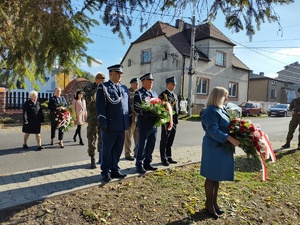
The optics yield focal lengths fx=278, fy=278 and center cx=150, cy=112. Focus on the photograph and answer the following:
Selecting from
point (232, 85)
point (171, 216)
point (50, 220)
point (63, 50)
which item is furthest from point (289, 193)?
point (232, 85)

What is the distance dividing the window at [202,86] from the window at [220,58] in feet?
8.65

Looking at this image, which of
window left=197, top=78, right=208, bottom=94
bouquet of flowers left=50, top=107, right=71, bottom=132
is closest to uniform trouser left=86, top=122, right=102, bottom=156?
bouquet of flowers left=50, top=107, right=71, bottom=132

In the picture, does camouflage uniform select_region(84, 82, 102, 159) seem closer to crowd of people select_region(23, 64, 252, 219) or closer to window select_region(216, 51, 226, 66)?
crowd of people select_region(23, 64, 252, 219)

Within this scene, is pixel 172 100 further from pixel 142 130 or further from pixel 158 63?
pixel 158 63

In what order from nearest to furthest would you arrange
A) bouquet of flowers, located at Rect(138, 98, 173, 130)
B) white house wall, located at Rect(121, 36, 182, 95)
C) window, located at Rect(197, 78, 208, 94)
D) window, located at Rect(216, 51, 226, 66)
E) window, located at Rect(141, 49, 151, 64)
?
bouquet of flowers, located at Rect(138, 98, 173, 130), white house wall, located at Rect(121, 36, 182, 95), window, located at Rect(197, 78, 208, 94), window, located at Rect(216, 51, 226, 66), window, located at Rect(141, 49, 151, 64)

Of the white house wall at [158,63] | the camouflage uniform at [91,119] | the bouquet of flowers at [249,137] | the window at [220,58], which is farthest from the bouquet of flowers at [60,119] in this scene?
the window at [220,58]

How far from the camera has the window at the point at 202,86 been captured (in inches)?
1145

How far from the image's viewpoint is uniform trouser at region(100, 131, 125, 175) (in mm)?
4844

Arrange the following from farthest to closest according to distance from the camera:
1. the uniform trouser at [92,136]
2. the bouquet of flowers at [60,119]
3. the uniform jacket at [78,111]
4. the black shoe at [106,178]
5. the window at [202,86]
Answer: the window at [202,86] < the uniform jacket at [78,111] < the bouquet of flowers at [60,119] < the uniform trouser at [92,136] < the black shoe at [106,178]

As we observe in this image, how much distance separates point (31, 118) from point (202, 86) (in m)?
23.5

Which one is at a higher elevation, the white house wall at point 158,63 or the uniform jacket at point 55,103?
the white house wall at point 158,63

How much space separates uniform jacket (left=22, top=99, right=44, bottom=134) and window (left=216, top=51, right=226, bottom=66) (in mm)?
25200

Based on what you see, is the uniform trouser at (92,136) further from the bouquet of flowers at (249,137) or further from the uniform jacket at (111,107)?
the bouquet of flowers at (249,137)

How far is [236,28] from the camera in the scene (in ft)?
17.1
